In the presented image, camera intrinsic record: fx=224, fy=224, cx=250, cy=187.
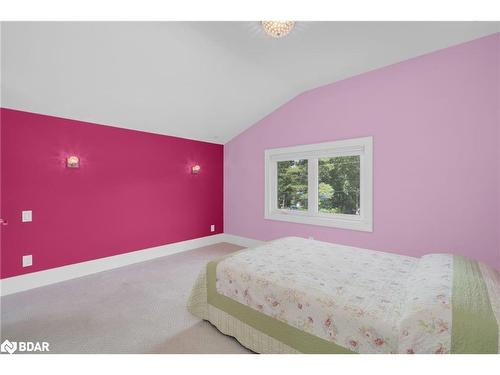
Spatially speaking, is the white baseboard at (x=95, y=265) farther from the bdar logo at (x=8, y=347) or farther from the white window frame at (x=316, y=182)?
the bdar logo at (x=8, y=347)

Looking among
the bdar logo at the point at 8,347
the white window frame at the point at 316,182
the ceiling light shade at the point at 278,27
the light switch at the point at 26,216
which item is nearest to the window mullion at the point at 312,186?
the white window frame at the point at 316,182

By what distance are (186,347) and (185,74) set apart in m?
2.76

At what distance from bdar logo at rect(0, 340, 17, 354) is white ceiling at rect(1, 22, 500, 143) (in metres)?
2.33

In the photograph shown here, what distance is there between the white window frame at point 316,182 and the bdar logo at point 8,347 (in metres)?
3.27

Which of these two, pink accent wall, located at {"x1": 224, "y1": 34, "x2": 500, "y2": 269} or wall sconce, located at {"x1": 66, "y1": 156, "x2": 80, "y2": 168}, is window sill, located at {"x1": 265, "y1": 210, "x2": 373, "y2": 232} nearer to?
pink accent wall, located at {"x1": 224, "y1": 34, "x2": 500, "y2": 269}

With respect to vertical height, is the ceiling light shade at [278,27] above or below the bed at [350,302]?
above

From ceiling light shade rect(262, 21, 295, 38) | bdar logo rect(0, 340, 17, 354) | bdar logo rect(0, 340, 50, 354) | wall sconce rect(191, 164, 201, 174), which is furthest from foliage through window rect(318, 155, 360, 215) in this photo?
bdar logo rect(0, 340, 17, 354)

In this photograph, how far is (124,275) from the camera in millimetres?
3061

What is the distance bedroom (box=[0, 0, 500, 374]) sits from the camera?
1510 mm

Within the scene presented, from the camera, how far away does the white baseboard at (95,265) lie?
258cm

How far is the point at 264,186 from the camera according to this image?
4.13m

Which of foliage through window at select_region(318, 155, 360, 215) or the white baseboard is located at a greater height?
foliage through window at select_region(318, 155, 360, 215)

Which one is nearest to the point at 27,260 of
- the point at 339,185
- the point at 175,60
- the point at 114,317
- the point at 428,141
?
the point at 114,317
